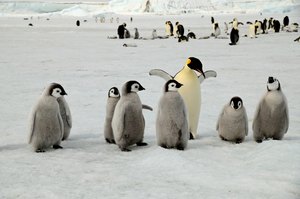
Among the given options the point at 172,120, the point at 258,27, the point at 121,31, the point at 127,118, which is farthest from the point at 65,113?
the point at 258,27

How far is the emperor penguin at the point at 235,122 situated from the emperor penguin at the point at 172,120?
493 millimetres

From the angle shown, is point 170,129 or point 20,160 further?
point 170,129

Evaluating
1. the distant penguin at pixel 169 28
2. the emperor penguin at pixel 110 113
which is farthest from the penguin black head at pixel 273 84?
the distant penguin at pixel 169 28

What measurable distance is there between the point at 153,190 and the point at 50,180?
0.75m

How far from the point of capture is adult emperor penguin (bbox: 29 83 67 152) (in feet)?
12.5

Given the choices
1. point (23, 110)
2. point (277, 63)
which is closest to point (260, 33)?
point (277, 63)

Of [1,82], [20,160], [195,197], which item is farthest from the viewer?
[1,82]

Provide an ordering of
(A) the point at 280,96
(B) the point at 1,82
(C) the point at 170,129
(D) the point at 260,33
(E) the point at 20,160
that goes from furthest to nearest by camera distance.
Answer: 1. (D) the point at 260,33
2. (B) the point at 1,82
3. (A) the point at 280,96
4. (C) the point at 170,129
5. (E) the point at 20,160

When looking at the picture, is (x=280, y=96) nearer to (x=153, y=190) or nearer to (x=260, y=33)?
(x=153, y=190)

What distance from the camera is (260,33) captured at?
2523 cm

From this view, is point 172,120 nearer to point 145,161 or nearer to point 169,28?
point 145,161

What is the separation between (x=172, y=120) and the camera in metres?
3.82

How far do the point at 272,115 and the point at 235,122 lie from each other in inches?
14.4

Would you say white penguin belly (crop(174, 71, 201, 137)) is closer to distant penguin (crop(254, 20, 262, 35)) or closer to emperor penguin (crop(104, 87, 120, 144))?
emperor penguin (crop(104, 87, 120, 144))
